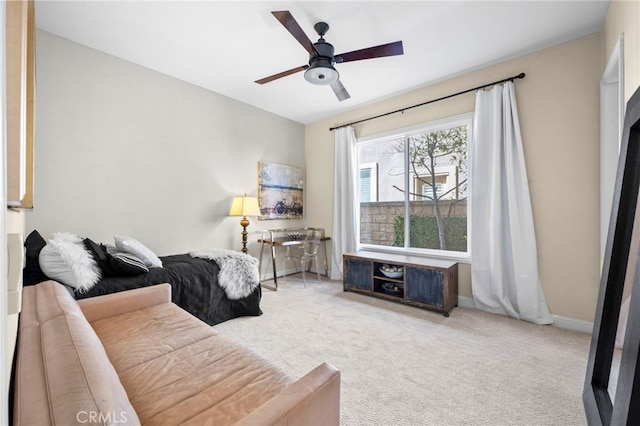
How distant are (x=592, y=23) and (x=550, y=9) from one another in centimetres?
50

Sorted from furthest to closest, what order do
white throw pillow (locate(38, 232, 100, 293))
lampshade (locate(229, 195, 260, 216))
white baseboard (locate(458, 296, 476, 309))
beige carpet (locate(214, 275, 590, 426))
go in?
lampshade (locate(229, 195, 260, 216)) → white baseboard (locate(458, 296, 476, 309)) → white throw pillow (locate(38, 232, 100, 293)) → beige carpet (locate(214, 275, 590, 426))

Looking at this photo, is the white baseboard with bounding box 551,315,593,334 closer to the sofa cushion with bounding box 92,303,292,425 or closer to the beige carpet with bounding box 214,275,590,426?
the beige carpet with bounding box 214,275,590,426

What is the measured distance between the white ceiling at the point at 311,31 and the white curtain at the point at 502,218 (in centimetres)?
55

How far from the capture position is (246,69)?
3068 millimetres

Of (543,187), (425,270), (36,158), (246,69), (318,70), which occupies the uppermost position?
(246,69)

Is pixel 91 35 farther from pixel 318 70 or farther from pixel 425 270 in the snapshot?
pixel 425 270

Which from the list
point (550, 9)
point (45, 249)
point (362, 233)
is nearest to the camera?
point (45, 249)

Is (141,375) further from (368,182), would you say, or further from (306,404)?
(368,182)

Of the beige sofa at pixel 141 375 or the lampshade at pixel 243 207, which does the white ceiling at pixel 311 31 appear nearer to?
the lampshade at pixel 243 207

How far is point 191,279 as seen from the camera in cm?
248

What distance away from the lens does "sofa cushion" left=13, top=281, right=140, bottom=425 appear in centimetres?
56

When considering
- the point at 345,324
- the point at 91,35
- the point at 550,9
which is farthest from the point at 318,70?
the point at 345,324

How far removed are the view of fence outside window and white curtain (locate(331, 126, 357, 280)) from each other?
0.20 meters
